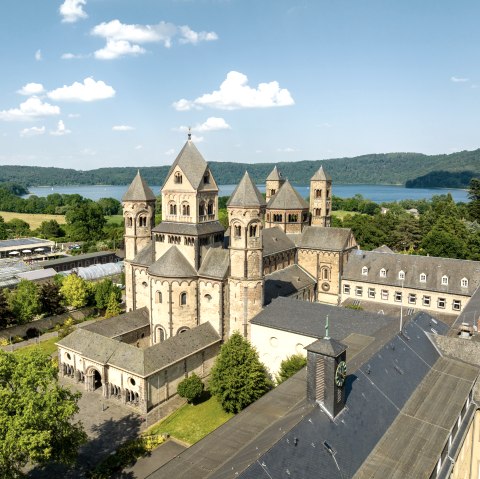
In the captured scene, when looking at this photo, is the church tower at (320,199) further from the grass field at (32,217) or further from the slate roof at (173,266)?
Answer: the grass field at (32,217)

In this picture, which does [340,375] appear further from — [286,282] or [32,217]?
[32,217]

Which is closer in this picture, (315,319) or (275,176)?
A: (315,319)

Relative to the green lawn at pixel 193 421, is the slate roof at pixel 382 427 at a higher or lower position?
higher

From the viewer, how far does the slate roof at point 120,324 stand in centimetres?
4641

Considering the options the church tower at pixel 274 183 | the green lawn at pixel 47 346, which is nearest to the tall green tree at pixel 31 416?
the green lawn at pixel 47 346

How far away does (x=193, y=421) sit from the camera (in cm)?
3731

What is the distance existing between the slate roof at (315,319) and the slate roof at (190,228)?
417 inches

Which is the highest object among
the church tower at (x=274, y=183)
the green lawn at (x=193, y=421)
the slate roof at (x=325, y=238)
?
the church tower at (x=274, y=183)

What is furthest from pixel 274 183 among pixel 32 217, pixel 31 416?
pixel 32 217

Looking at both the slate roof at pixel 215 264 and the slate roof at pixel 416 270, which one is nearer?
the slate roof at pixel 215 264

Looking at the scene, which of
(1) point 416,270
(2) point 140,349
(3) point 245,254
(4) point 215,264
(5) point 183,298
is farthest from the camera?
(1) point 416,270

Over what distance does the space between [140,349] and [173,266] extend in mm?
10184

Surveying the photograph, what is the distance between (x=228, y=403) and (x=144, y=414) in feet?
24.5

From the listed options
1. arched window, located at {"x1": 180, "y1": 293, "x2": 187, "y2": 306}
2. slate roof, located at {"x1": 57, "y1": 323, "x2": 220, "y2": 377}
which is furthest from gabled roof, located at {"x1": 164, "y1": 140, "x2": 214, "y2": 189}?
slate roof, located at {"x1": 57, "y1": 323, "x2": 220, "y2": 377}
